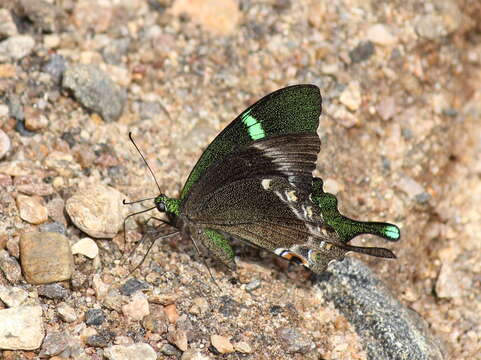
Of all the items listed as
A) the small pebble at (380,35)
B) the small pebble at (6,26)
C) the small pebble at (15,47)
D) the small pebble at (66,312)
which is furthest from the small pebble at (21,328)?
the small pebble at (380,35)

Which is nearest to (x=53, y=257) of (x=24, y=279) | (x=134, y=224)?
(x=24, y=279)

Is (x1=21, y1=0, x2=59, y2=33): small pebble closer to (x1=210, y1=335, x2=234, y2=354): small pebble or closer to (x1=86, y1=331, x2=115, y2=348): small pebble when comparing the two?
(x1=86, y1=331, x2=115, y2=348): small pebble

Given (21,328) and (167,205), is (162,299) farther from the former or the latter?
(21,328)

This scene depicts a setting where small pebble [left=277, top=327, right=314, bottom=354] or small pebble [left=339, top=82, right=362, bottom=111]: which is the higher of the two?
small pebble [left=339, top=82, right=362, bottom=111]

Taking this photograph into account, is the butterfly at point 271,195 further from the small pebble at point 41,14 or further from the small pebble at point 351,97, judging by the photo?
the small pebble at point 41,14

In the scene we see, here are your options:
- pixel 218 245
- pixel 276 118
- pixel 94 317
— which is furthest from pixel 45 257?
pixel 276 118

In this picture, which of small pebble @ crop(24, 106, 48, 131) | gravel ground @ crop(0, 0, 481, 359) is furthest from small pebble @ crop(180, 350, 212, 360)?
small pebble @ crop(24, 106, 48, 131)
